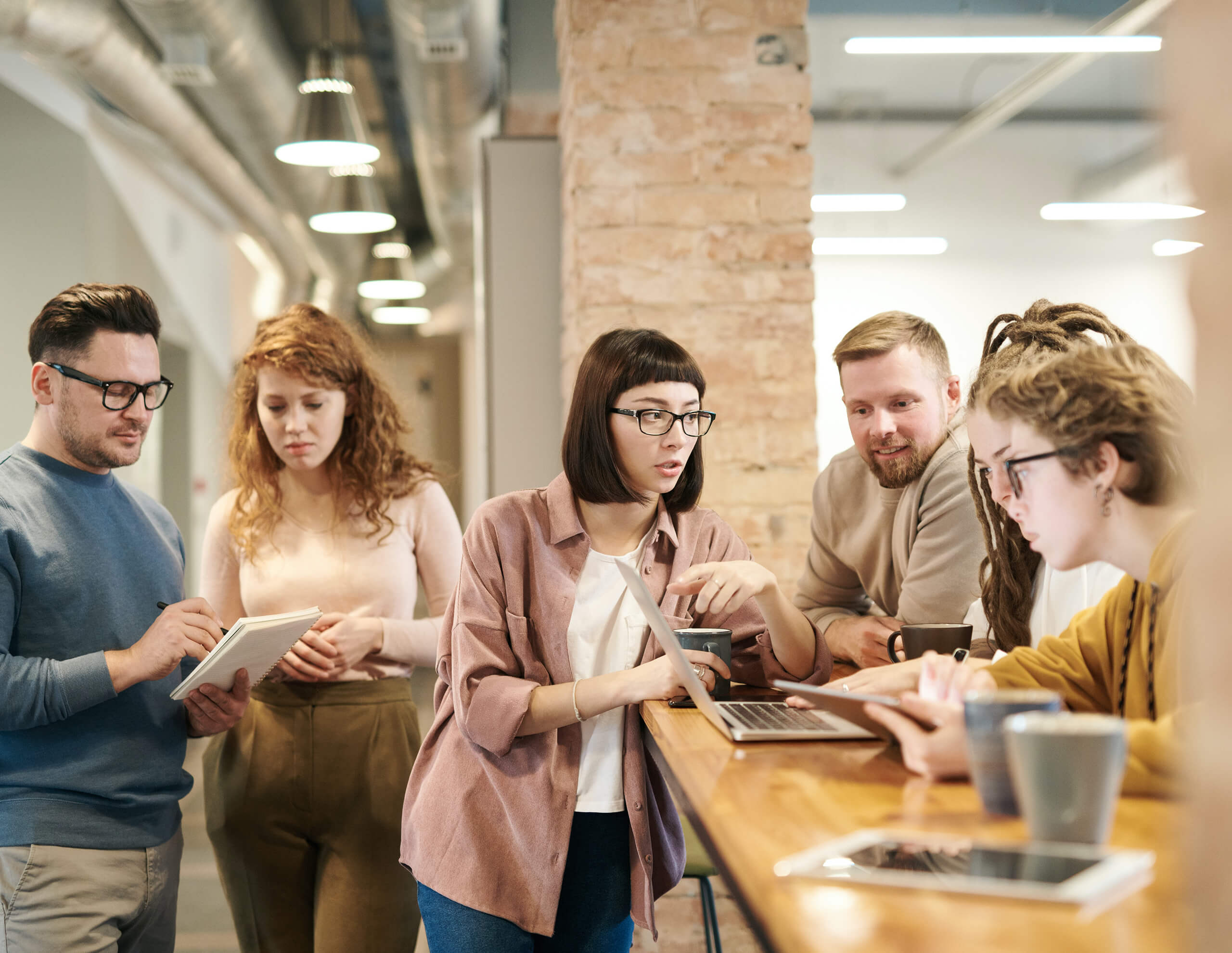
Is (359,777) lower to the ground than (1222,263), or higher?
lower

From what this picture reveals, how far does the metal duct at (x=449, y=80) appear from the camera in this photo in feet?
12.1

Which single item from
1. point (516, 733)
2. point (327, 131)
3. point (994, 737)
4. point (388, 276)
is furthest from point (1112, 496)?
point (388, 276)

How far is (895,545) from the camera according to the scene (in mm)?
2135

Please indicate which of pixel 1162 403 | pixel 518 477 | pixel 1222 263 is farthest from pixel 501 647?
pixel 518 477

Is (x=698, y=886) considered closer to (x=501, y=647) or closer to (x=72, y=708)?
(x=501, y=647)

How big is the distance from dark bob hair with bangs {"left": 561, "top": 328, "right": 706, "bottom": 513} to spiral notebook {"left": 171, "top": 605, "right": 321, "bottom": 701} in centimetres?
53

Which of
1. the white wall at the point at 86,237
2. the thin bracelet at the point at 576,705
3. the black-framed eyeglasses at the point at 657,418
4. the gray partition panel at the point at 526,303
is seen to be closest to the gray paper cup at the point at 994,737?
the thin bracelet at the point at 576,705

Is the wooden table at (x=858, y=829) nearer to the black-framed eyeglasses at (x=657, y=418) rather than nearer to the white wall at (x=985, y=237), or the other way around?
the black-framed eyeglasses at (x=657, y=418)

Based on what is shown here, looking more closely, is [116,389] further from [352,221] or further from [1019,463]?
[352,221]

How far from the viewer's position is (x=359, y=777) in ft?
7.16

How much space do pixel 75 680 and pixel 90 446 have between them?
1.37 feet

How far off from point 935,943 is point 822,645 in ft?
3.74

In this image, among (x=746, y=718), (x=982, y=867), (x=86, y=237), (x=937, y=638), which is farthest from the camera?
(x=86, y=237)

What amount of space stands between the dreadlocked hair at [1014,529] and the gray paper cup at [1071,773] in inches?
34.6
